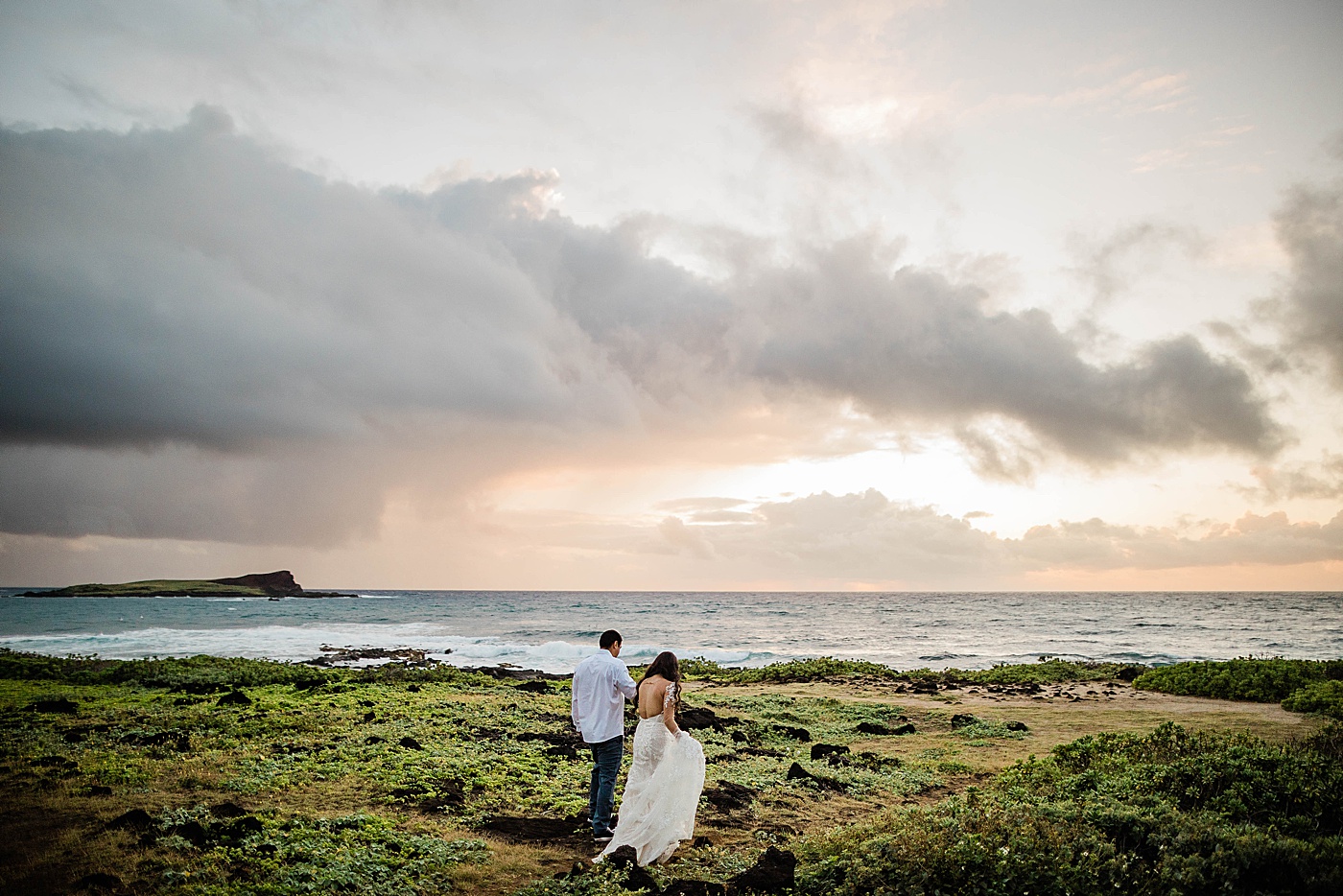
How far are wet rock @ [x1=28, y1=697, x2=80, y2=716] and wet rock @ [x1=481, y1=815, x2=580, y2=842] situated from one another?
13979mm

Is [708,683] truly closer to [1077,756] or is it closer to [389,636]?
[1077,756]

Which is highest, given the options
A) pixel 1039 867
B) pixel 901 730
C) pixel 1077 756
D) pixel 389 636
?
pixel 1039 867

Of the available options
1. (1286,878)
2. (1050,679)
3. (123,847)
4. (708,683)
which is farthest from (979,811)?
(1050,679)

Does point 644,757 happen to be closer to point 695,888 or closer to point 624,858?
point 624,858

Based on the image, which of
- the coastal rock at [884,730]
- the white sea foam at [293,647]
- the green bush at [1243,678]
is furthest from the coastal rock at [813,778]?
the white sea foam at [293,647]

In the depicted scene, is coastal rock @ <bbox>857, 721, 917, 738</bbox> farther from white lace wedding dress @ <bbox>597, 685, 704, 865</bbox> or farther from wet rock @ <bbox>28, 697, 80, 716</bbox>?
wet rock @ <bbox>28, 697, 80, 716</bbox>

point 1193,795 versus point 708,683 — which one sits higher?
point 1193,795

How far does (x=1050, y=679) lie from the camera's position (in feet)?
94.2

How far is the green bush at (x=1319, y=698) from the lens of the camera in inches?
711

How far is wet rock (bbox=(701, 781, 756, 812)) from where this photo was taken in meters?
11.6

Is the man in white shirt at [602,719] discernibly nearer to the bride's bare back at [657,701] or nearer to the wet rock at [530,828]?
the bride's bare back at [657,701]

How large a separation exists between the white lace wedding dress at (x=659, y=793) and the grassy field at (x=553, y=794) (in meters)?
0.39

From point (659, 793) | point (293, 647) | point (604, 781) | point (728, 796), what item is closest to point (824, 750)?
point (728, 796)

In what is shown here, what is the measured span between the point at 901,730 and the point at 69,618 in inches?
3658
